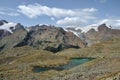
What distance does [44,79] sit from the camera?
13738 cm

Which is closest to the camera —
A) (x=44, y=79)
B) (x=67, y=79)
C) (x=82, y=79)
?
(x=82, y=79)

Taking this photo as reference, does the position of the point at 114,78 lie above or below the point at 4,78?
above

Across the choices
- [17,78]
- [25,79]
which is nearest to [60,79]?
[25,79]

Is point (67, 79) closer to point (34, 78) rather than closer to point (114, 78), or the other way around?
point (34, 78)

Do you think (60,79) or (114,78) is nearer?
(114,78)

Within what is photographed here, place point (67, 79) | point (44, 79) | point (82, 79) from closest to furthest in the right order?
1. point (82, 79)
2. point (67, 79)
3. point (44, 79)

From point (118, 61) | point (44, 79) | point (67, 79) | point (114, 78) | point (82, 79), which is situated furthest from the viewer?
point (118, 61)

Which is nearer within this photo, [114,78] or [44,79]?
[114,78]

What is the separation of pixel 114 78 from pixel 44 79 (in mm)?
70465

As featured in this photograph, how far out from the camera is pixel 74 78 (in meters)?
113

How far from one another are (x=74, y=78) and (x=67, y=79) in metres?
4.00

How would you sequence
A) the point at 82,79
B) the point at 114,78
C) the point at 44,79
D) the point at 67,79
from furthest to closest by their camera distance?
the point at 44,79 → the point at 67,79 → the point at 82,79 → the point at 114,78

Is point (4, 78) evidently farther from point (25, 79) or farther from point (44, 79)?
point (44, 79)

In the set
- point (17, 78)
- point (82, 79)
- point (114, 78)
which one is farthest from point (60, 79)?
point (114, 78)
